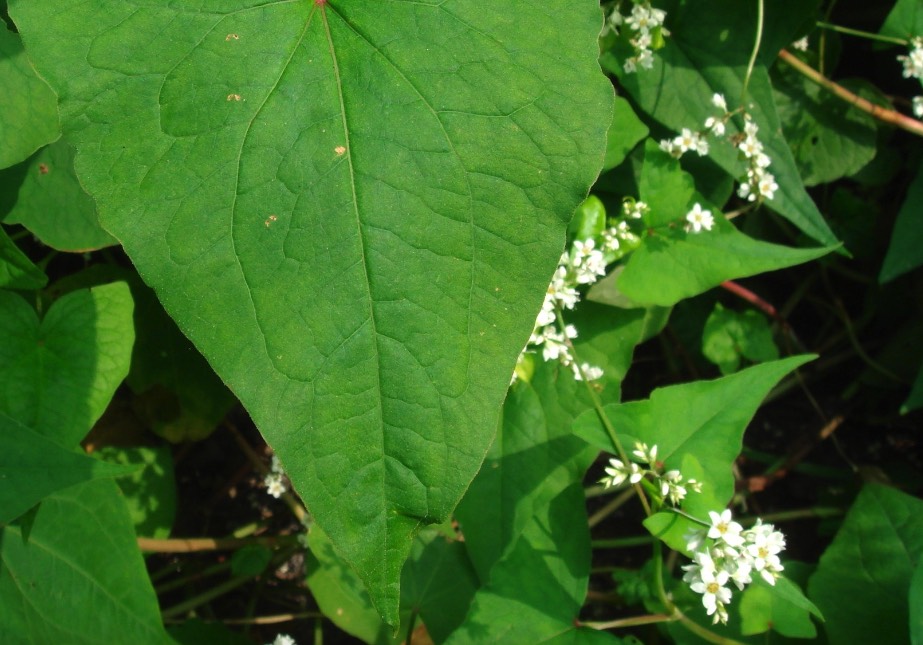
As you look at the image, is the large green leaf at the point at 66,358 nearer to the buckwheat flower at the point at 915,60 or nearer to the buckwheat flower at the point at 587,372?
the buckwheat flower at the point at 587,372

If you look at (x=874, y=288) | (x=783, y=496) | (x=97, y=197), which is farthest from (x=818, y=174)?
(x=97, y=197)

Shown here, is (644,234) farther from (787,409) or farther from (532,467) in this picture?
(787,409)

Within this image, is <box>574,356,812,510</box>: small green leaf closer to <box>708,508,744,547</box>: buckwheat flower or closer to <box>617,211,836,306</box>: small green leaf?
<box>708,508,744,547</box>: buckwheat flower

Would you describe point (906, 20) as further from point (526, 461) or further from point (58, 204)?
point (58, 204)

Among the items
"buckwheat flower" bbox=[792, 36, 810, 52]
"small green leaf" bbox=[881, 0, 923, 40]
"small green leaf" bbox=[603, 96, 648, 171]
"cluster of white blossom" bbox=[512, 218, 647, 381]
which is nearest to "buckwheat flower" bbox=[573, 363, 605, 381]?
"cluster of white blossom" bbox=[512, 218, 647, 381]

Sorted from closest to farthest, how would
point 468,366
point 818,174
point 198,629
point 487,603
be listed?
point 468,366 < point 487,603 < point 198,629 < point 818,174

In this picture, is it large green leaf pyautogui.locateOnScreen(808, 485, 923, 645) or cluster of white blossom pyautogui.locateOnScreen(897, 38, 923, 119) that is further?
cluster of white blossom pyautogui.locateOnScreen(897, 38, 923, 119)
